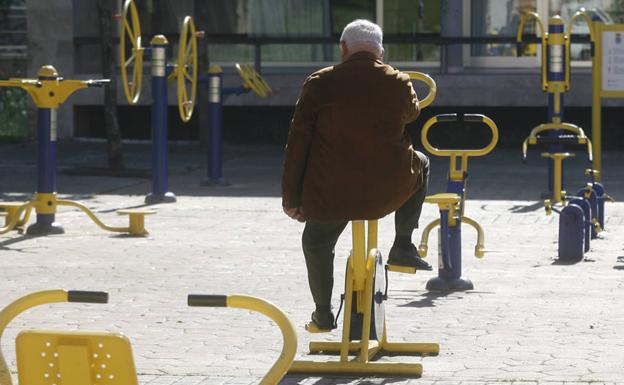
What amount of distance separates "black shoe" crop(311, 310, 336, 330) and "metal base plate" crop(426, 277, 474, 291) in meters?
2.66

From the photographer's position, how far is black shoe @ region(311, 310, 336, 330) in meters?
6.94

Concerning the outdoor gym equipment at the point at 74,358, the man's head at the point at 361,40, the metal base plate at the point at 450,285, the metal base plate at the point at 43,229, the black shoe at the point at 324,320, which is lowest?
the metal base plate at the point at 43,229

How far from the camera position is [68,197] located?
15.6 m

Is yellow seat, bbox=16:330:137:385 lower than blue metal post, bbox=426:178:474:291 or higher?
higher

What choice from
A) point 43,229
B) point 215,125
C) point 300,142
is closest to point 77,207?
point 43,229

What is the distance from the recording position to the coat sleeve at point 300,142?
6.62m

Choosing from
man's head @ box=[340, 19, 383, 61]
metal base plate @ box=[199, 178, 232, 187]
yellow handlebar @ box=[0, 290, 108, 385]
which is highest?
man's head @ box=[340, 19, 383, 61]

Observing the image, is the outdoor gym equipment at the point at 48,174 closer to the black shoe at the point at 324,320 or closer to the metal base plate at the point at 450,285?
the metal base plate at the point at 450,285

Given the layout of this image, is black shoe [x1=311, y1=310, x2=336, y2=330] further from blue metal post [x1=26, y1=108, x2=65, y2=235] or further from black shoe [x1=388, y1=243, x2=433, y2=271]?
blue metal post [x1=26, y1=108, x2=65, y2=235]

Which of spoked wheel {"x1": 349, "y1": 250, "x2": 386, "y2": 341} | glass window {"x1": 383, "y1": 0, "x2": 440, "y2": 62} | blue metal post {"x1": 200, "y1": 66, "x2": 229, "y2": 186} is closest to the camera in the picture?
spoked wheel {"x1": 349, "y1": 250, "x2": 386, "y2": 341}

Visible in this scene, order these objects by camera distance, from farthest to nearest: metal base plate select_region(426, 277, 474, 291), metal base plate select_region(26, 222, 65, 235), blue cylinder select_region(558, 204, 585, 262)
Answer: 1. metal base plate select_region(26, 222, 65, 235)
2. blue cylinder select_region(558, 204, 585, 262)
3. metal base plate select_region(426, 277, 474, 291)

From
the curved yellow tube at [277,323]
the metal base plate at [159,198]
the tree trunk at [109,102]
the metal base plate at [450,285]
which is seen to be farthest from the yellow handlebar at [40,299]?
the tree trunk at [109,102]

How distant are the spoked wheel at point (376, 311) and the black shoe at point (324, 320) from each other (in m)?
0.11

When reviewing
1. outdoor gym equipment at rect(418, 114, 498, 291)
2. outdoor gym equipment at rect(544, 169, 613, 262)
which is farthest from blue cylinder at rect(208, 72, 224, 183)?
outdoor gym equipment at rect(418, 114, 498, 291)
